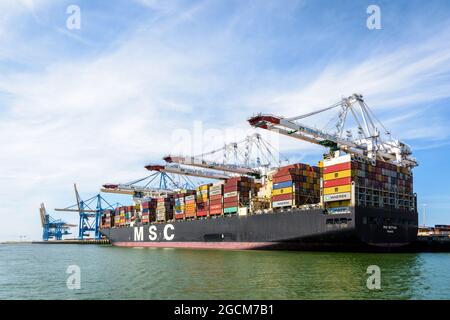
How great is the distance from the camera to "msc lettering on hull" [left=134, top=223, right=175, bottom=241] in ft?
249

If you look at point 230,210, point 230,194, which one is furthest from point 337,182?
point 230,194

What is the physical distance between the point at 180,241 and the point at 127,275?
43.7m

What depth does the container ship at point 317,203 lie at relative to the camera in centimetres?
4612

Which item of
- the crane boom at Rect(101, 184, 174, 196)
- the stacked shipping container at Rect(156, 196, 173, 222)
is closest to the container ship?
the stacked shipping container at Rect(156, 196, 173, 222)

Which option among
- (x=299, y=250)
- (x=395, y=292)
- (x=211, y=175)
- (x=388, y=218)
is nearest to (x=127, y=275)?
(x=395, y=292)

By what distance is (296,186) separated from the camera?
52.8m

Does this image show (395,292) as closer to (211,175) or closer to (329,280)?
(329,280)

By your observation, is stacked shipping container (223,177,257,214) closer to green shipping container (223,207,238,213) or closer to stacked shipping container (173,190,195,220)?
green shipping container (223,207,238,213)

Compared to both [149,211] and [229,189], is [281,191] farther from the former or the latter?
[149,211]

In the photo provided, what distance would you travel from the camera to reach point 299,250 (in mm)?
48812

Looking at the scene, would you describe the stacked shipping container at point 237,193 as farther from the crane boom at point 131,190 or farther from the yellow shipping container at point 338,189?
the crane boom at point 131,190

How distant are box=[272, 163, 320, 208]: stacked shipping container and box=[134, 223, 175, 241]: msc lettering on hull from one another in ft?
91.5

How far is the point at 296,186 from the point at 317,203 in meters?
3.53

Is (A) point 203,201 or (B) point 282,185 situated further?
(A) point 203,201
